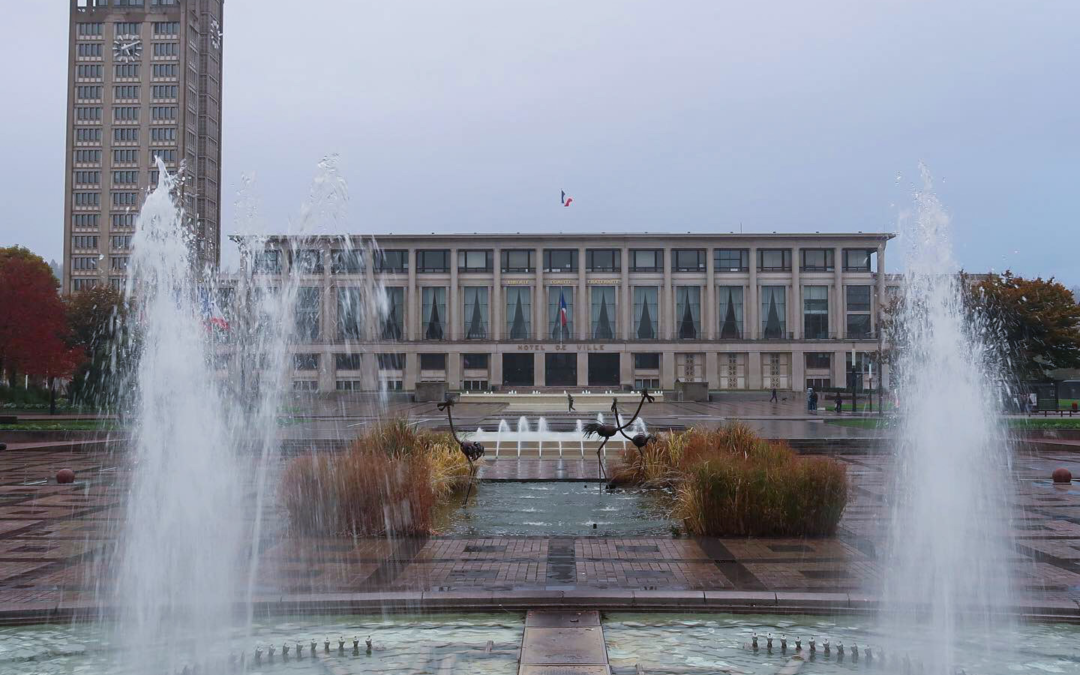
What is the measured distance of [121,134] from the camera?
95188 millimetres

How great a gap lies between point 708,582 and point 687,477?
Answer: 3.73m

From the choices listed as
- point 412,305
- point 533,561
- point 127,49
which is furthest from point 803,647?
point 127,49

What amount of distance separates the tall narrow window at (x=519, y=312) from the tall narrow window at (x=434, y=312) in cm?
Answer: 612

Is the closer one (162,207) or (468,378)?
(162,207)

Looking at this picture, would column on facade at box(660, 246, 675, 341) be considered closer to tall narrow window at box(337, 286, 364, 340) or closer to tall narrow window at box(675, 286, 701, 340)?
tall narrow window at box(675, 286, 701, 340)

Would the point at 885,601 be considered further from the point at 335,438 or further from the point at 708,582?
the point at 335,438

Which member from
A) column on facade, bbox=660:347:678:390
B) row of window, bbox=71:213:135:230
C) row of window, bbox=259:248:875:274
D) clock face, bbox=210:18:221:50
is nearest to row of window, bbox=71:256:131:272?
row of window, bbox=71:213:135:230

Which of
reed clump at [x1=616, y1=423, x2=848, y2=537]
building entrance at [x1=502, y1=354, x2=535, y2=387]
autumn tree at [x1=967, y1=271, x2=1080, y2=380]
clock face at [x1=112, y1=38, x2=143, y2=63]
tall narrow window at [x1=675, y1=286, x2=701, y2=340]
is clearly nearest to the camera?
reed clump at [x1=616, y1=423, x2=848, y2=537]

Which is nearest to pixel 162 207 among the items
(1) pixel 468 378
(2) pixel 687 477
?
(2) pixel 687 477

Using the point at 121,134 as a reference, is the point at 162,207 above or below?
below

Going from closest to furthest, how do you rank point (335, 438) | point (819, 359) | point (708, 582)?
point (708, 582) < point (335, 438) < point (819, 359)

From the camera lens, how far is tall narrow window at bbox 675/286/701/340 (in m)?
80.9

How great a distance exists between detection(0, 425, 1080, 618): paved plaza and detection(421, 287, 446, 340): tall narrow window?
68118 millimetres

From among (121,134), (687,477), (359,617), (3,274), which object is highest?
(121,134)
